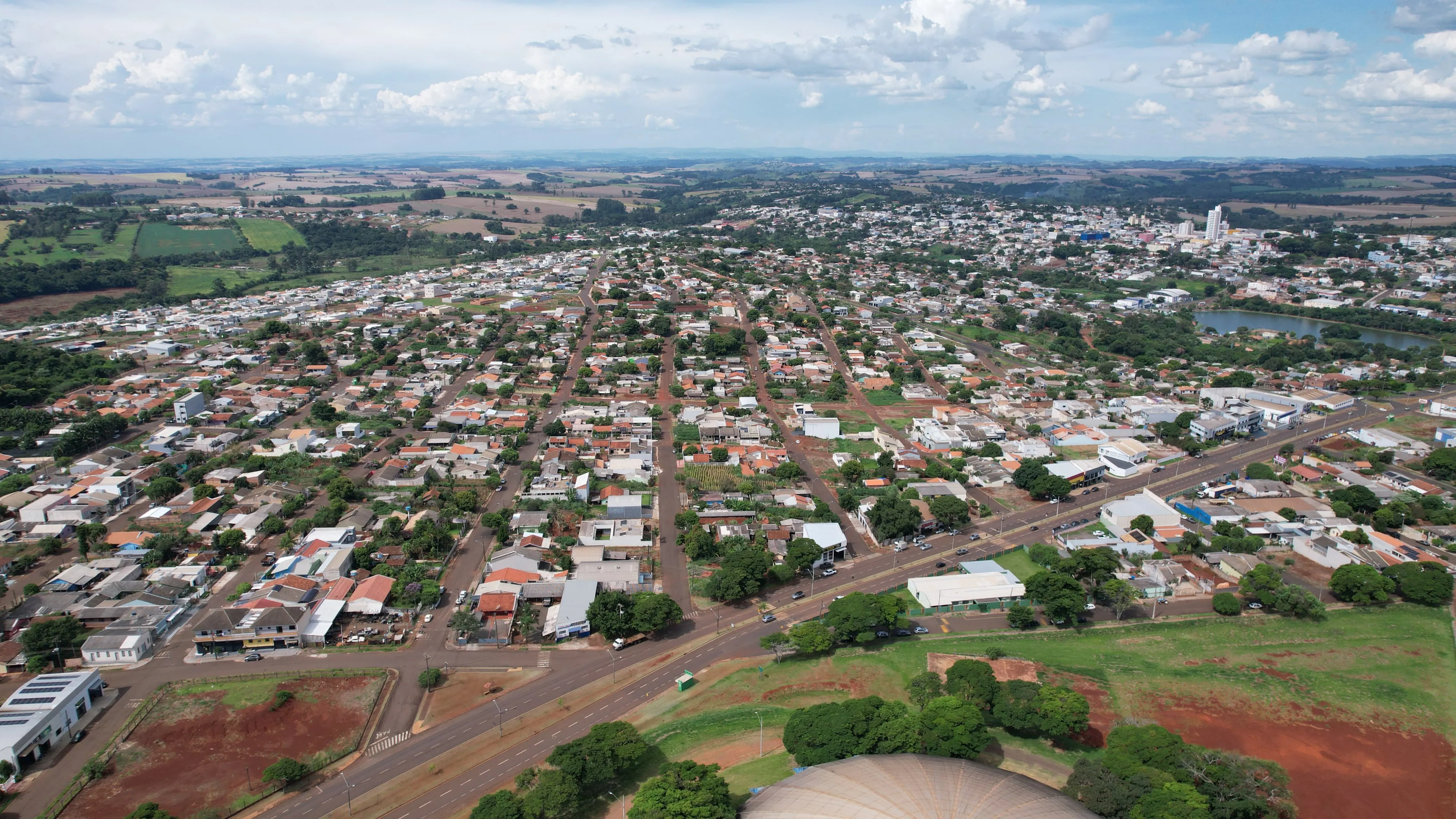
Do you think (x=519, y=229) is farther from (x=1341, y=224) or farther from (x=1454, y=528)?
(x=1341, y=224)

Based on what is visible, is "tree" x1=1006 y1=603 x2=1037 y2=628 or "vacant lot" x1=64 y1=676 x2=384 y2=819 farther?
"tree" x1=1006 y1=603 x2=1037 y2=628

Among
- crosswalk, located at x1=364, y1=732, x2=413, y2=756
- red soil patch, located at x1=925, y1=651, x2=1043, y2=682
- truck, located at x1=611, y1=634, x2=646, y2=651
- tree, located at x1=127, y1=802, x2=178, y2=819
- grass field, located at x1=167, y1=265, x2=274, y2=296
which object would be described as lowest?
crosswalk, located at x1=364, y1=732, x2=413, y2=756

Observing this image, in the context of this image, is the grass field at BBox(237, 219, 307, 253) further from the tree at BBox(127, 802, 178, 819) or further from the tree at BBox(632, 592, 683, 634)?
the tree at BBox(127, 802, 178, 819)

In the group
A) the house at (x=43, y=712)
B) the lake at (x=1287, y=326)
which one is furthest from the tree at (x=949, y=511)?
the lake at (x=1287, y=326)

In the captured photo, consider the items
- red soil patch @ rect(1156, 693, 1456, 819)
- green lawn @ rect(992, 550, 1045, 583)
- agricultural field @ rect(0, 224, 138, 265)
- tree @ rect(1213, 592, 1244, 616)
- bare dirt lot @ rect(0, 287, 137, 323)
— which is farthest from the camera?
agricultural field @ rect(0, 224, 138, 265)

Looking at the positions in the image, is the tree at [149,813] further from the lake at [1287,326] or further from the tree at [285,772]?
the lake at [1287,326]

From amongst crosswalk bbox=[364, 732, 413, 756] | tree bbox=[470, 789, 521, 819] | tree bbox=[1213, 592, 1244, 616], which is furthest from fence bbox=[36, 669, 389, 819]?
tree bbox=[1213, 592, 1244, 616]
